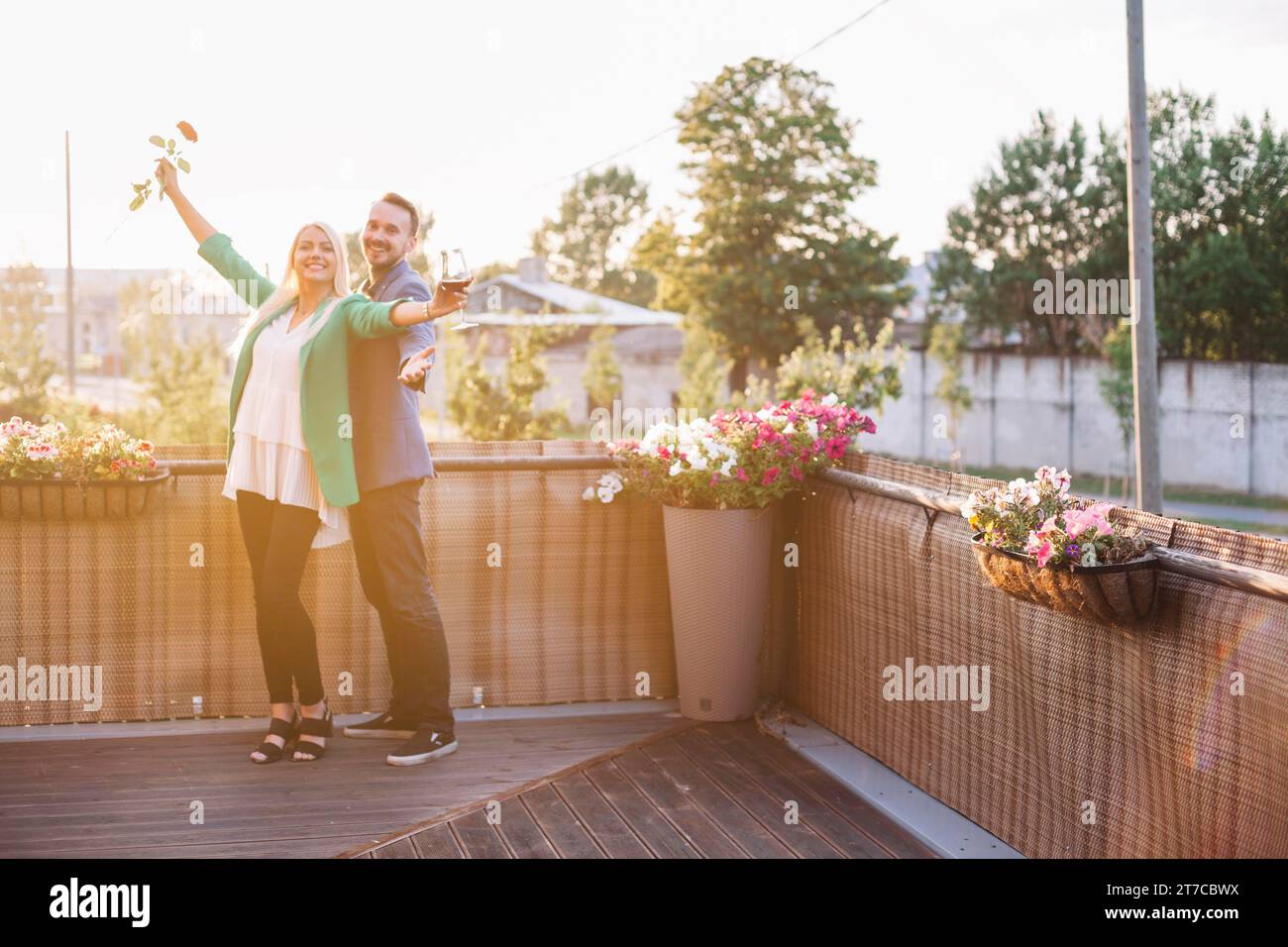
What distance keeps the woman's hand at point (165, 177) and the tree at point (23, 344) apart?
19993mm

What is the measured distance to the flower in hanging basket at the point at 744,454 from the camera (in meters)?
4.62

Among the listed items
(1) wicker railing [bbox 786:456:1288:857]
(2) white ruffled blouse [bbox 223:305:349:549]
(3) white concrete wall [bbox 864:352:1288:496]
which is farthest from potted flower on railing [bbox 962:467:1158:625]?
(3) white concrete wall [bbox 864:352:1288:496]

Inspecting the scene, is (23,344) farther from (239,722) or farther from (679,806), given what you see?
(679,806)

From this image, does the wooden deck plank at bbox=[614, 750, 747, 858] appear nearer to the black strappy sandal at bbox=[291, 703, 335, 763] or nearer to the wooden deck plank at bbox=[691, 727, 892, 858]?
the wooden deck plank at bbox=[691, 727, 892, 858]

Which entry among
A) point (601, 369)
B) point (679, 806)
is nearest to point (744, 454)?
point (679, 806)

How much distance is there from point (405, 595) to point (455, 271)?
1188 mm

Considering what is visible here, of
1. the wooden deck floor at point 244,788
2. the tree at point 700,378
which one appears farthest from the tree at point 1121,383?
the wooden deck floor at point 244,788

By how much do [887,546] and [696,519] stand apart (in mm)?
733

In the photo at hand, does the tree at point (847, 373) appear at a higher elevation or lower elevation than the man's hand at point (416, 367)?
higher

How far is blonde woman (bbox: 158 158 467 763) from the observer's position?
413 centimetres

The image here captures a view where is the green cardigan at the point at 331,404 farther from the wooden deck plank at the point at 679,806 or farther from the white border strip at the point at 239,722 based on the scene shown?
the wooden deck plank at the point at 679,806

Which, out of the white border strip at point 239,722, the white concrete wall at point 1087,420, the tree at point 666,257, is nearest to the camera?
the white border strip at point 239,722
